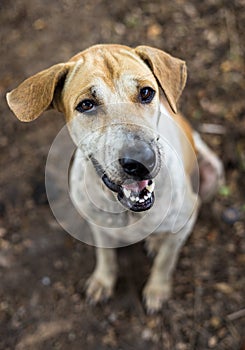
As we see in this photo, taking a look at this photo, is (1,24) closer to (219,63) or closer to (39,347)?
(219,63)

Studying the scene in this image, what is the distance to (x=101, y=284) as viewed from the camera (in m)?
5.04

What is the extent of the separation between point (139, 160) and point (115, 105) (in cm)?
53

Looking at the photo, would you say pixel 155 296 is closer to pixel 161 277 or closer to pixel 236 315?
pixel 161 277

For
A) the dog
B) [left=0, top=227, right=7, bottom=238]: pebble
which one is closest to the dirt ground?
[left=0, top=227, right=7, bottom=238]: pebble

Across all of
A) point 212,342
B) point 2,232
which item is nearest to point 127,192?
point 212,342

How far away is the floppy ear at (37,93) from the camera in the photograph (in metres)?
3.75

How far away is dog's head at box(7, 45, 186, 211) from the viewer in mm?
3396

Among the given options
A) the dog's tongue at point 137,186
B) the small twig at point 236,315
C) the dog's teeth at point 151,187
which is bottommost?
the small twig at point 236,315

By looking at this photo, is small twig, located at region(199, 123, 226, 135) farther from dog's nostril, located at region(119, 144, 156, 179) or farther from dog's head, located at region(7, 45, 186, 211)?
dog's nostril, located at region(119, 144, 156, 179)

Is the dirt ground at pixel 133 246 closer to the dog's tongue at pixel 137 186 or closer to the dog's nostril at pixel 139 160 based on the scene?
the dog's tongue at pixel 137 186

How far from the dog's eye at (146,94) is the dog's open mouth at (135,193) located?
0.58 metres

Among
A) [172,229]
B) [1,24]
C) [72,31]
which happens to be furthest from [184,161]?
[1,24]

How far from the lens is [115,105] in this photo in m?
3.60

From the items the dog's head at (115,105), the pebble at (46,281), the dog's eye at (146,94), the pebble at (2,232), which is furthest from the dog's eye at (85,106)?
the pebble at (2,232)
